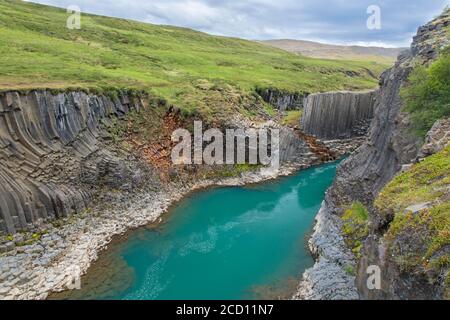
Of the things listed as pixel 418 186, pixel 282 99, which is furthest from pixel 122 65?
pixel 418 186

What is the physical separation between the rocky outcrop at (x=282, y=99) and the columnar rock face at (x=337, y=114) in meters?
7.61

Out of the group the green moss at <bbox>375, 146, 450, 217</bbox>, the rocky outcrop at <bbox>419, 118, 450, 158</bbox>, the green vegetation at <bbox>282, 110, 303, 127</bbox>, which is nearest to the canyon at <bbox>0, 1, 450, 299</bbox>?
the rocky outcrop at <bbox>419, 118, 450, 158</bbox>

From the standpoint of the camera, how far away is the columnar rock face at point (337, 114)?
1879 inches

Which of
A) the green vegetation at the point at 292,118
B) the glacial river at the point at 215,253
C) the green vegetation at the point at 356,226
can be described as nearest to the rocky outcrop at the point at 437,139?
the green vegetation at the point at 356,226

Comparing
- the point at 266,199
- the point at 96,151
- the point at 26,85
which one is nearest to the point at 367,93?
the point at 266,199

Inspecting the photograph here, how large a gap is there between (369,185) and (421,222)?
A: 14.9 metres

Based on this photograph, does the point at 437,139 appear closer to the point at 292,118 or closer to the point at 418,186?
the point at 418,186

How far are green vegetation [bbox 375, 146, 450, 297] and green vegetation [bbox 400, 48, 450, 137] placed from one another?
27.1 feet

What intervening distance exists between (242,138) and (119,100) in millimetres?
13115

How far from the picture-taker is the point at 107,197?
1185 inches

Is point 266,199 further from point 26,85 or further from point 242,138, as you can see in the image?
point 26,85

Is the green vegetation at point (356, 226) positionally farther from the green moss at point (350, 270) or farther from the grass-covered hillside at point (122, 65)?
the grass-covered hillside at point (122, 65)

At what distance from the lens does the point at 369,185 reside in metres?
26.4

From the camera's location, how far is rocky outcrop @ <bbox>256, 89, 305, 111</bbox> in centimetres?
5481
